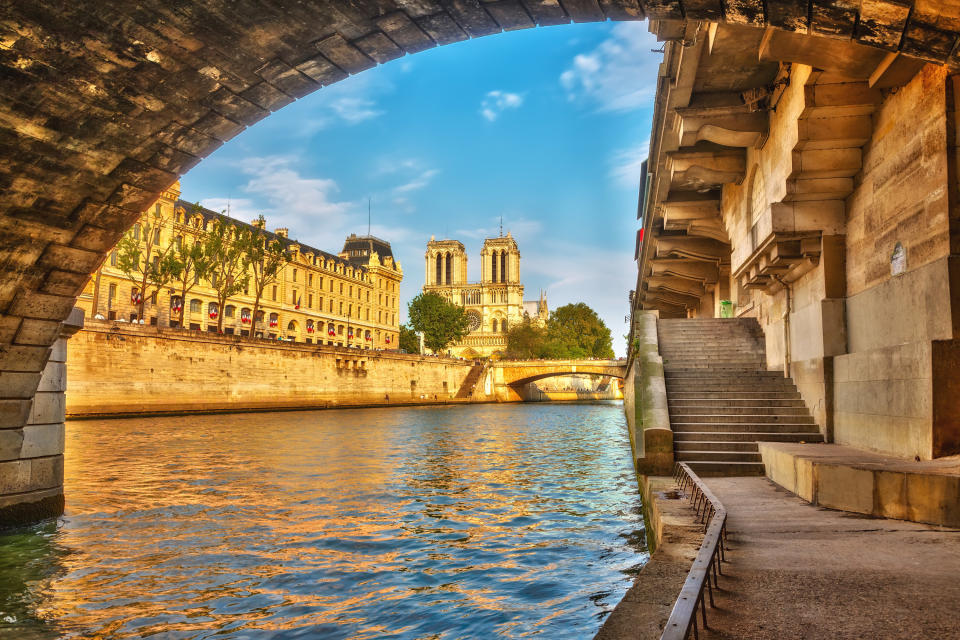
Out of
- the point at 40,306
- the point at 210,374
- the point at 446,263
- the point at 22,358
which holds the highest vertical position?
→ the point at 446,263

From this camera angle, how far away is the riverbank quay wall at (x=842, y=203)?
798 centimetres

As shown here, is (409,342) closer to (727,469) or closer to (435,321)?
(435,321)

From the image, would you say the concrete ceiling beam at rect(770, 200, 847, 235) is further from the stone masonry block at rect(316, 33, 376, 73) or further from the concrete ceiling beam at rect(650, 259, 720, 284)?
the concrete ceiling beam at rect(650, 259, 720, 284)

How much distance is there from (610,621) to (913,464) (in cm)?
520

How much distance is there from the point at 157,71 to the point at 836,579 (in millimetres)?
6756

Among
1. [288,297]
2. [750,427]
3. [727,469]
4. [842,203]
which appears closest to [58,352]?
[727,469]

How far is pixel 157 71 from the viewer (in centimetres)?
611

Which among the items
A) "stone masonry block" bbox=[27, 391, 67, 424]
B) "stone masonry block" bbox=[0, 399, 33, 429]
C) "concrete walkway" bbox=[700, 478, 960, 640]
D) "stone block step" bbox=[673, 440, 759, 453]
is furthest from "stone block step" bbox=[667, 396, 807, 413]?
"stone masonry block" bbox=[0, 399, 33, 429]

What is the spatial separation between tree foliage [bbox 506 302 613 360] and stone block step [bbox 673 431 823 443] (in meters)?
88.3

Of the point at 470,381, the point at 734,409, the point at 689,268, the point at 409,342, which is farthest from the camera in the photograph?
the point at 409,342

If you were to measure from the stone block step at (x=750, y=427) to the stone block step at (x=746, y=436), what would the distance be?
10cm

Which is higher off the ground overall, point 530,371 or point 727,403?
point 530,371

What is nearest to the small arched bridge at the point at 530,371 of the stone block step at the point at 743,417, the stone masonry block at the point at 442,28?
the stone block step at the point at 743,417

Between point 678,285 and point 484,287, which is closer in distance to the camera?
point 678,285
